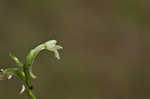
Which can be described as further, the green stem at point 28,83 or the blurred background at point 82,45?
the blurred background at point 82,45

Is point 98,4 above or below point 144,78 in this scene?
above

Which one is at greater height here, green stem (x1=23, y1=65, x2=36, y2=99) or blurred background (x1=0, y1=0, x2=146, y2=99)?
green stem (x1=23, y1=65, x2=36, y2=99)

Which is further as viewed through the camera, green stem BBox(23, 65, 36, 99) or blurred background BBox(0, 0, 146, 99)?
blurred background BBox(0, 0, 146, 99)

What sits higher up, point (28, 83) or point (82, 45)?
point (28, 83)

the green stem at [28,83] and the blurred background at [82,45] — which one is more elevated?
the green stem at [28,83]

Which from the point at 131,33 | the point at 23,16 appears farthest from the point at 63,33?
the point at 131,33

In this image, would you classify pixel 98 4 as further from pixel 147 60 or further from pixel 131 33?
pixel 147 60

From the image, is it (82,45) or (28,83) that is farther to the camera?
(82,45)

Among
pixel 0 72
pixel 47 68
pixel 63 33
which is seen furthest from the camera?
pixel 63 33
